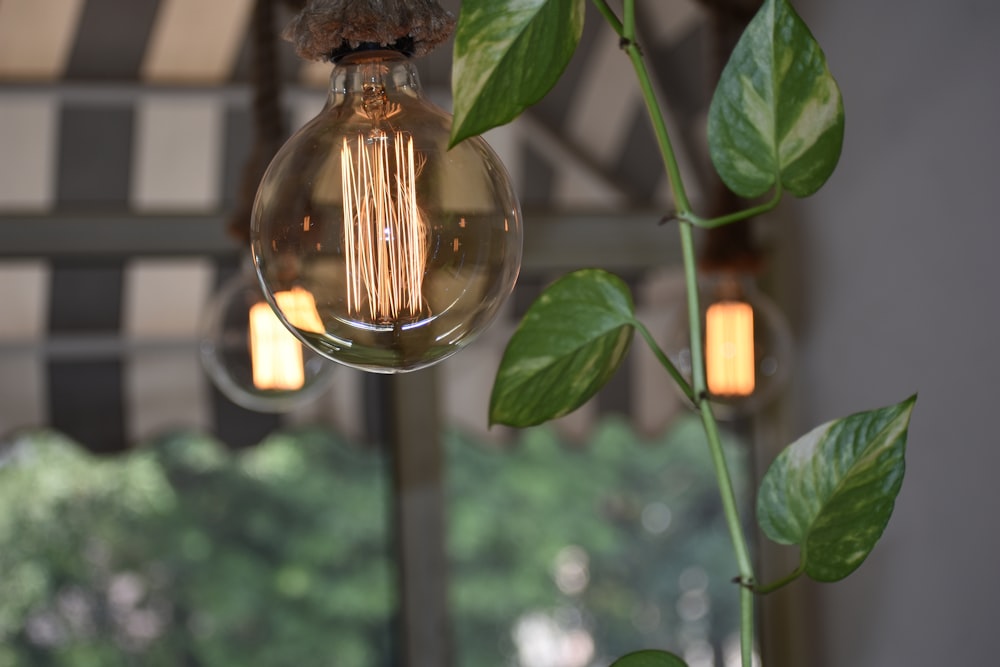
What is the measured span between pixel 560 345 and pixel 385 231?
85 millimetres

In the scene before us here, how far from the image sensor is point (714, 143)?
42cm

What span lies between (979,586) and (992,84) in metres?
0.84

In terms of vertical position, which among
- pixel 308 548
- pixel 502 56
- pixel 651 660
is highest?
pixel 502 56

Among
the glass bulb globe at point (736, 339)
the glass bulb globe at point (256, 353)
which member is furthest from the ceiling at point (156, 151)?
the glass bulb globe at point (256, 353)

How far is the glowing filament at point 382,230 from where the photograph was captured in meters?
0.44

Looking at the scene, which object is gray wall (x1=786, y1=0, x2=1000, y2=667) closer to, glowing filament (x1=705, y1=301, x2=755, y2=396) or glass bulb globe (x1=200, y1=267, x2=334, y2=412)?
glowing filament (x1=705, y1=301, x2=755, y2=396)

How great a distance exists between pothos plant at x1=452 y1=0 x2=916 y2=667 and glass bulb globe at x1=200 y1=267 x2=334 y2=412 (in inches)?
43.3

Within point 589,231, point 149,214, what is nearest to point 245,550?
point 149,214

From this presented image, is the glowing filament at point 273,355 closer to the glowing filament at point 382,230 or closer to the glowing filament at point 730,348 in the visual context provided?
the glowing filament at point 730,348

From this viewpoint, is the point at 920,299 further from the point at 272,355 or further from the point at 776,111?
the point at 776,111

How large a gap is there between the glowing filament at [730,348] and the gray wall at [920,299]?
48cm

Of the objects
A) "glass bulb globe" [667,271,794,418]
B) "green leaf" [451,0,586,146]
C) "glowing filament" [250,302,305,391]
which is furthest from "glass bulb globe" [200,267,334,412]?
"green leaf" [451,0,586,146]

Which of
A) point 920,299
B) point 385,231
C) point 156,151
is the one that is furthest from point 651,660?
point 156,151

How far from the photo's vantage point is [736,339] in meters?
1.63
